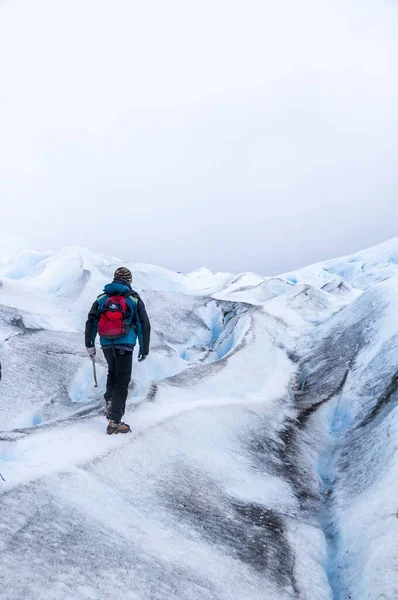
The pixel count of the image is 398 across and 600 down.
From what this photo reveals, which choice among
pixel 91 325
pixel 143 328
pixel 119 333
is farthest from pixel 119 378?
pixel 91 325

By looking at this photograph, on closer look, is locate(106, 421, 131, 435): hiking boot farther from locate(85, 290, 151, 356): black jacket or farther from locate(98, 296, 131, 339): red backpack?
locate(98, 296, 131, 339): red backpack

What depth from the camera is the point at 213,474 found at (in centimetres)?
793

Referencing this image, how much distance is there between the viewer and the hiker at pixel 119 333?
781cm

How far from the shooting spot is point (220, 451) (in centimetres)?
895

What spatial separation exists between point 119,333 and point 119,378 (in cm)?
78

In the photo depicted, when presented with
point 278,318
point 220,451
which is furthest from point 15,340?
point 278,318

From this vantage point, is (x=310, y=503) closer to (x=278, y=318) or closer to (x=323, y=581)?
(x=323, y=581)

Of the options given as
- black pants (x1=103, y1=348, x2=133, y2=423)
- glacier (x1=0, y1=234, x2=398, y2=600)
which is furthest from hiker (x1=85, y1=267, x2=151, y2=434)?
glacier (x1=0, y1=234, x2=398, y2=600)

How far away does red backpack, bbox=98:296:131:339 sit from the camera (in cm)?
777

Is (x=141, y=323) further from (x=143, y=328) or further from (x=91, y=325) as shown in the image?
(x=91, y=325)

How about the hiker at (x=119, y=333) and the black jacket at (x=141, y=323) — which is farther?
the black jacket at (x=141, y=323)

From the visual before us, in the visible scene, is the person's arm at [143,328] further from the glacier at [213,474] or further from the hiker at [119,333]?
the glacier at [213,474]

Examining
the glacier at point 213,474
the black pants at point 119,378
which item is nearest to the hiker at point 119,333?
Answer: the black pants at point 119,378

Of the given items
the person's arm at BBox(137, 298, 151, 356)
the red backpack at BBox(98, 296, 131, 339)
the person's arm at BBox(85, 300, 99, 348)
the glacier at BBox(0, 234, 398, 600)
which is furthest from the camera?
the person's arm at BBox(85, 300, 99, 348)
